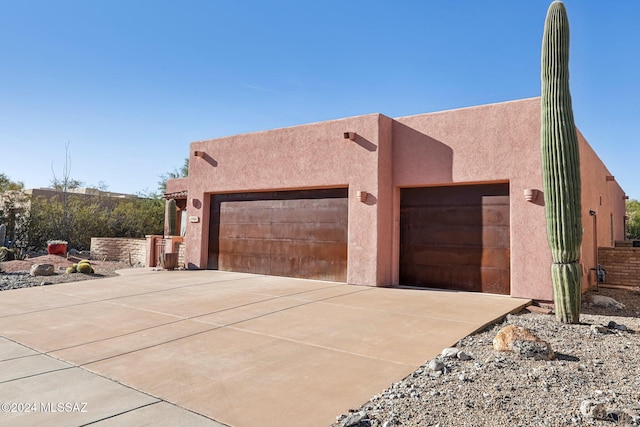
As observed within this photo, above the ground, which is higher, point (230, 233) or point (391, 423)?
point (230, 233)

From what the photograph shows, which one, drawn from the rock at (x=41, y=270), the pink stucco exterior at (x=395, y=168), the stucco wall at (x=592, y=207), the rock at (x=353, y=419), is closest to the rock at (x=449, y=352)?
the rock at (x=353, y=419)

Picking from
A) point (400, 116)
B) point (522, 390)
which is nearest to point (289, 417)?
point (522, 390)

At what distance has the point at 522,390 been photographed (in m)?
3.50

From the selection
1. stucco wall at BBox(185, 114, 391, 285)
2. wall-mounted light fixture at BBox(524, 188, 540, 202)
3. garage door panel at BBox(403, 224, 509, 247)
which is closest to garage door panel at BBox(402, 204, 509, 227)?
garage door panel at BBox(403, 224, 509, 247)

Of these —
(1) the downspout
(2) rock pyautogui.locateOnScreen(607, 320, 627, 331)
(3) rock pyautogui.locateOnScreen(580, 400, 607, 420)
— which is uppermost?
(1) the downspout

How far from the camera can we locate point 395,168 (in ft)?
35.6

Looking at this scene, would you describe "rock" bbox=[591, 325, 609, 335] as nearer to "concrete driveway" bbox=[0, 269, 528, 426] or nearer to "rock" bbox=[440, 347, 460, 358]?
"concrete driveway" bbox=[0, 269, 528, 426]

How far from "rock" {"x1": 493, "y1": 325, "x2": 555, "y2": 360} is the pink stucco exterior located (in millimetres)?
4535

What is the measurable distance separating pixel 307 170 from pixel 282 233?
2.25 metres

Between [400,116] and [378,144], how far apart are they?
112 cm

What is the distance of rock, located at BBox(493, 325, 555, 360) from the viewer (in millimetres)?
4392

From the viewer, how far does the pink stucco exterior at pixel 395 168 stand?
28.8ft

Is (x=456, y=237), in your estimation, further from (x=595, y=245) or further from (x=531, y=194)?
(x=595, y=245)

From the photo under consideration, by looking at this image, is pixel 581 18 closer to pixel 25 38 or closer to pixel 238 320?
pixel 238 320
